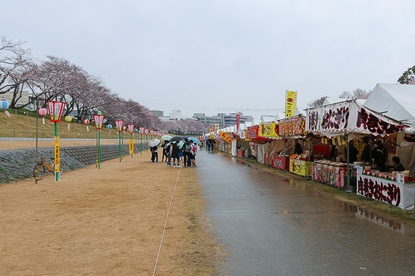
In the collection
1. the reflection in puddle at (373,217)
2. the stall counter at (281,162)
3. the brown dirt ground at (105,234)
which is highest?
the stall counter at (281,162)

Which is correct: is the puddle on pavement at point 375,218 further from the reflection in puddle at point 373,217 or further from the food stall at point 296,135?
the food stall at point 296,135

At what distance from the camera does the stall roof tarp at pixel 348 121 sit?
8234 millimetres

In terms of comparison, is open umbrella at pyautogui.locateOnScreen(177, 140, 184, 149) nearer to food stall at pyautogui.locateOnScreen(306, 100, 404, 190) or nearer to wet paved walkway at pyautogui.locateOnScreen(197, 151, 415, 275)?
food stall at pyautogui.locateOnScreen(306, 100, 404, 190)

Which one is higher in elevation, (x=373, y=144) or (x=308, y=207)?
(x=373, y=144)

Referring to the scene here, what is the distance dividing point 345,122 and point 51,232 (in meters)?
8.76

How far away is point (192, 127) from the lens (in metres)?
138

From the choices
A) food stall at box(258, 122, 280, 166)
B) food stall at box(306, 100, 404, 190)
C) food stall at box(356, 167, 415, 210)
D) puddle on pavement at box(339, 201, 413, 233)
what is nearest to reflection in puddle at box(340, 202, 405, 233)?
puddle on pavement at box(339, 201, 413, 233)

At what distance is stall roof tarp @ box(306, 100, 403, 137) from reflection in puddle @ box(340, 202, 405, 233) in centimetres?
208

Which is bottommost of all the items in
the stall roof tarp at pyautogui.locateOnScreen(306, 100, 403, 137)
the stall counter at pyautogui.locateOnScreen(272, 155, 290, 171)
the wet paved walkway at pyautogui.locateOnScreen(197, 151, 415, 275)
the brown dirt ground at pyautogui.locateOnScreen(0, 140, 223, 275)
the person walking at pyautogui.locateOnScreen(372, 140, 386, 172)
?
the brown dirt ground at pyautogui.locateOnScreen(0, 140, 223, 275)

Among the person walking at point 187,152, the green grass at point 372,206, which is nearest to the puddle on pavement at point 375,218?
the green grass at point 372,206

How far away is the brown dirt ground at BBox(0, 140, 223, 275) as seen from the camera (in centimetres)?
452

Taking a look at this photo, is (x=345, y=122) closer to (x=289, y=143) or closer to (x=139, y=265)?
(x=139, y=265)

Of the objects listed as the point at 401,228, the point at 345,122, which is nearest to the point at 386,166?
the point at 345,122

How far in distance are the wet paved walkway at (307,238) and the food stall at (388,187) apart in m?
1.08
